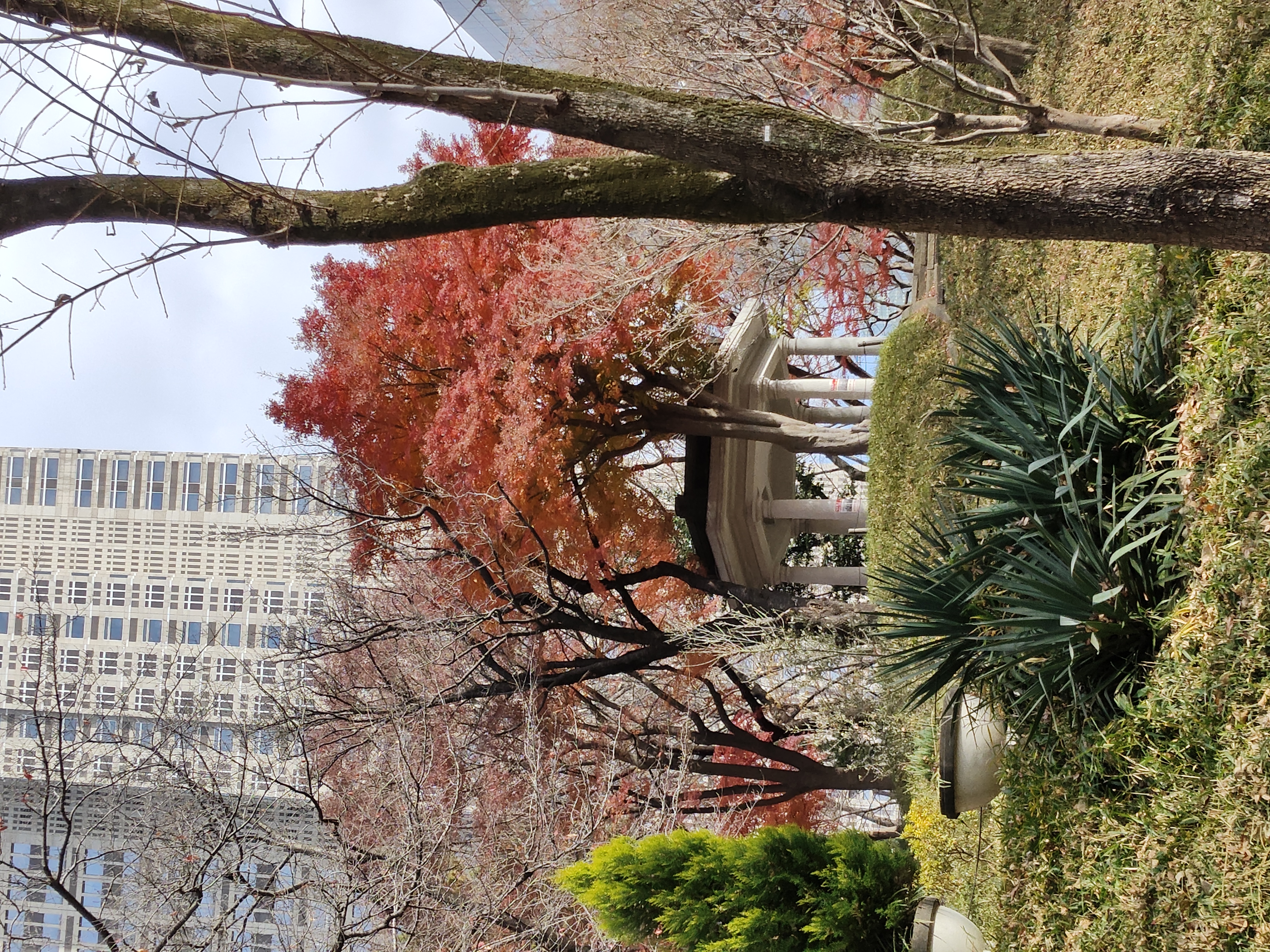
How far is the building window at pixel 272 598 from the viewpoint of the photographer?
30.5 meters

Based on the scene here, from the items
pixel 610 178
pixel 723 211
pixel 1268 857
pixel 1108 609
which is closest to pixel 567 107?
pixel 610 178

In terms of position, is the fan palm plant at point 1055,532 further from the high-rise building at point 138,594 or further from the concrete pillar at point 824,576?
the high-rise building at point 138,594

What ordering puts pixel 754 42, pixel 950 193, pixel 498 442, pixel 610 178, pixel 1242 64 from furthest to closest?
pixel 498 442 → pixel 754 42 → pixel 1242 64 → pixel 610 178 → pixel 950 193

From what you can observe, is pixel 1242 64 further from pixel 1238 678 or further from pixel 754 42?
pixel 754 42

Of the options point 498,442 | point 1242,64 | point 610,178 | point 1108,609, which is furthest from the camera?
point 498,442

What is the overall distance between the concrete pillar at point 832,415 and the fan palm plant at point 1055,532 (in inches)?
364

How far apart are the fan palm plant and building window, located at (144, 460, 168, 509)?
3070cm

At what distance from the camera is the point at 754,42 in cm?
1012

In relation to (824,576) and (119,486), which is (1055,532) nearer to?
(824,576)

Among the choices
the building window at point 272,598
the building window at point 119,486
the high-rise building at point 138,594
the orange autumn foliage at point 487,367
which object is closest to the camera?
the orange autumn foliage at point 487,367

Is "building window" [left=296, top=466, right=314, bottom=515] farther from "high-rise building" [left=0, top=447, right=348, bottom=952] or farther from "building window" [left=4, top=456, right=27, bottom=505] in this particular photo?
"building window" [left=4, top=456, right=27, bottom=505]

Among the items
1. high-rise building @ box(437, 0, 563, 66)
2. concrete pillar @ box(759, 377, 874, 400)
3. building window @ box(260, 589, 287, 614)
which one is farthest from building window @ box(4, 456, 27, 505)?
concrete pillar @ box(759, 377, 874, 400)

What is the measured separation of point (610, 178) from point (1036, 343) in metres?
3.47

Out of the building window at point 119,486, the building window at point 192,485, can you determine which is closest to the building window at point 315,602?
the building window at point 192,485
